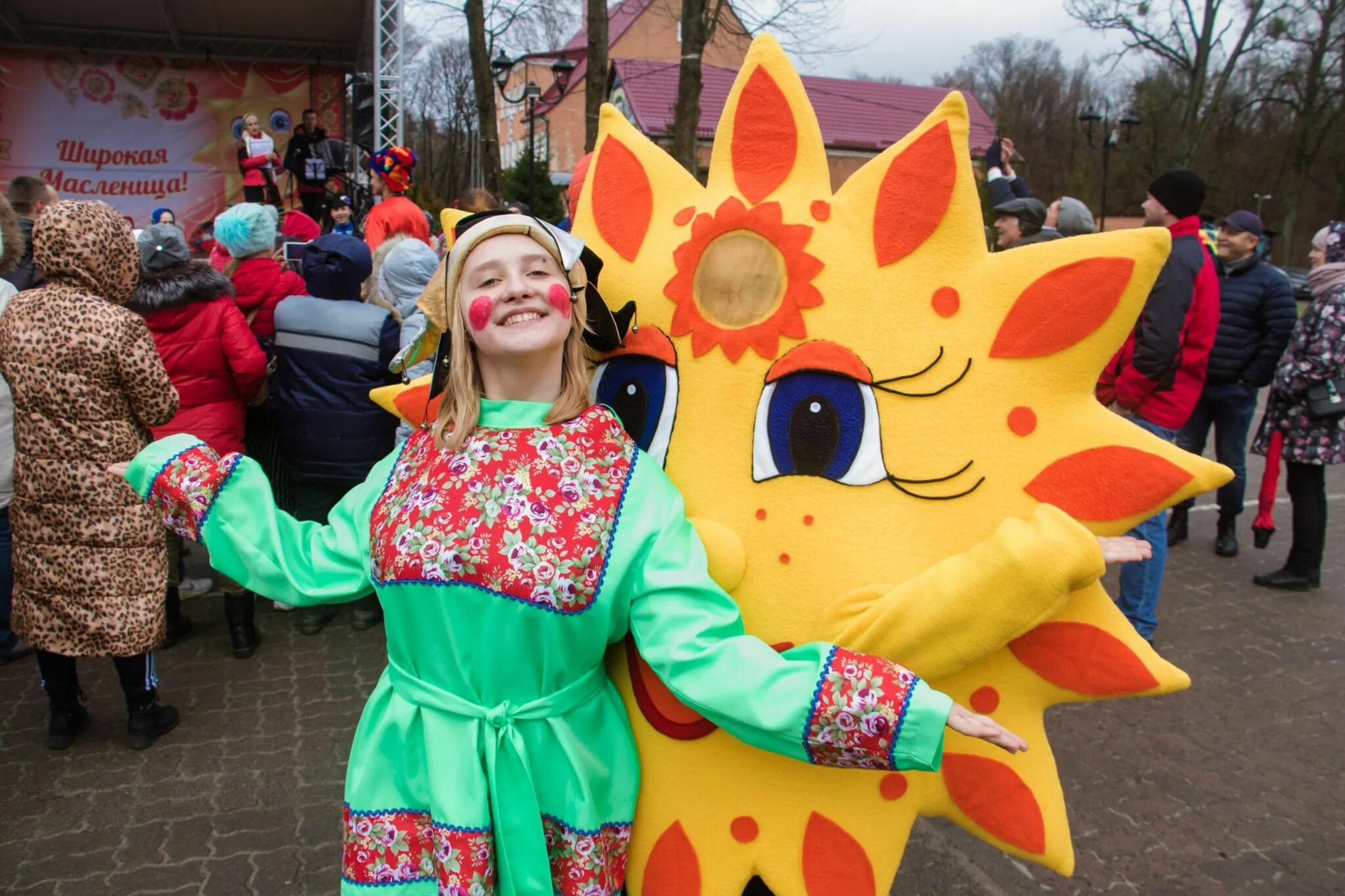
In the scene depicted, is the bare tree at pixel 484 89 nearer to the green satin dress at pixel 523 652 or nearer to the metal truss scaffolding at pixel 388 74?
the metal truss scaffolding at pixel 388 74

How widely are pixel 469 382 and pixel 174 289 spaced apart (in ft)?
9.23

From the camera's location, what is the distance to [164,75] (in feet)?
49.3

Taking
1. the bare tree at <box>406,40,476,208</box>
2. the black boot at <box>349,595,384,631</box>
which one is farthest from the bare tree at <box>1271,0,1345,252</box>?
the black boot at <box>349,595,384,631</box>

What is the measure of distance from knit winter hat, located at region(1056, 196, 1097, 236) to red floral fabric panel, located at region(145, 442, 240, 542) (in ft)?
13.4

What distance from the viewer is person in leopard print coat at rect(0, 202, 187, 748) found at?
3209 mm

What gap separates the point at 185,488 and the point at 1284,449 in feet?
17.8

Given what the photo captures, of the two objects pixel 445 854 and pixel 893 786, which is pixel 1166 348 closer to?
pixel 893 786

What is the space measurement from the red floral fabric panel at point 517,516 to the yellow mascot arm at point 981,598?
1.47 ft

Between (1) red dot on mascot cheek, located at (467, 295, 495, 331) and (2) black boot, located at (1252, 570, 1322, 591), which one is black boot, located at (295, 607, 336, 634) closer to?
(1) red dot on mascot cheek, located at (467, 295, 495, 331)

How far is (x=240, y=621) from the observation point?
4.41m

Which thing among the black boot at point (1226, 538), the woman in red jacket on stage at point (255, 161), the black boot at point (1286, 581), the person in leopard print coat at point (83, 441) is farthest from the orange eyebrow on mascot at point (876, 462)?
the woman in red jacket on stage at point (255, 161)

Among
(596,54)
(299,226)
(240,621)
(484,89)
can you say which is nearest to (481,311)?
(240,621)

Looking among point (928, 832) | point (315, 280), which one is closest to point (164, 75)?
point (315, 280)

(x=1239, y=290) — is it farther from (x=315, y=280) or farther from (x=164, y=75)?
(x=164, y=75)
